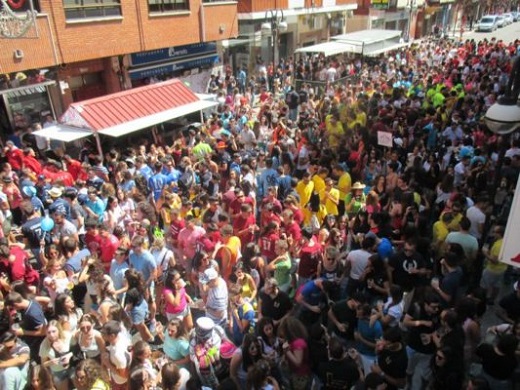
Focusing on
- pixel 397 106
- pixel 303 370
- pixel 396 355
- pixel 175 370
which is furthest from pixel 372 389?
pixel 397 106

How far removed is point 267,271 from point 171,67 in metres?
13.9

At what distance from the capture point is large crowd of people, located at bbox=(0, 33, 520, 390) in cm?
433

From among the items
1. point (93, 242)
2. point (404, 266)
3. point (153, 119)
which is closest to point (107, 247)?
point (93, 242)

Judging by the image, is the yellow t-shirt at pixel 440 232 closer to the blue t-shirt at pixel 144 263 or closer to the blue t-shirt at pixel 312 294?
the blue t-shirt at pixel 312 294

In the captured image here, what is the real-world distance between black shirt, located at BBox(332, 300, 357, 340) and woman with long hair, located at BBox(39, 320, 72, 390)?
288cm

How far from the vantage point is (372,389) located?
12.7 feet

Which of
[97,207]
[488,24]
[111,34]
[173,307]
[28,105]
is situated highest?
[111,34]

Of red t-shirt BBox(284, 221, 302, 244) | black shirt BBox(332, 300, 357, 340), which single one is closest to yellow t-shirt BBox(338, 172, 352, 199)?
red t-shirt BBox(284, 221, 302, 244)

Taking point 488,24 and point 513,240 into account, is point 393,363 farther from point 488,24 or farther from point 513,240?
point 488,24

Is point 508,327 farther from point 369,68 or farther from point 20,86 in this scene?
point 369,68

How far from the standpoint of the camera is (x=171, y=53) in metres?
17.4

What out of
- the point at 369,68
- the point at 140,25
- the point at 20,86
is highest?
the point at 140,25

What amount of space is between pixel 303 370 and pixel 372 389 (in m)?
0.76

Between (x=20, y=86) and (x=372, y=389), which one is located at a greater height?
(x=20, y=86)
